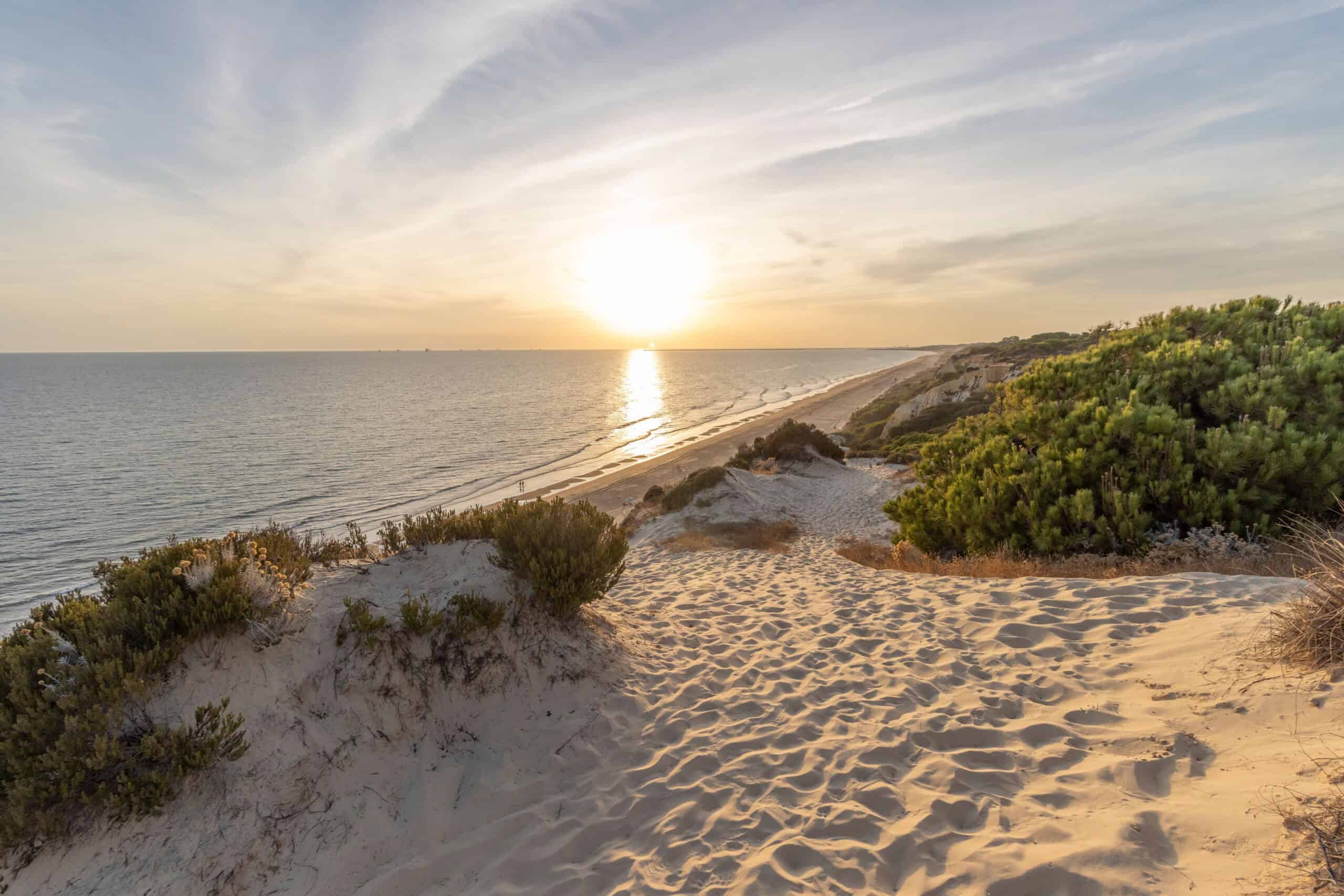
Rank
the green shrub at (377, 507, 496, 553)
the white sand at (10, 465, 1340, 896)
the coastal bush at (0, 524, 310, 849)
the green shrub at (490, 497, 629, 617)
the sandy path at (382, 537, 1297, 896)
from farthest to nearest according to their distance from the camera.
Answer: the green shrub at (377, 507, 496, 553)
the green shrub at (490, 497, 629, 617)
the coastal bush at (0, 524, 310, 849)
the white sand at (10, 465, 1340, 896)
the sandy path at (382, 537, 1297, 896)

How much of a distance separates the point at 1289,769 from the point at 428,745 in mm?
5770

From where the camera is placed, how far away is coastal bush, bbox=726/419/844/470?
23.0m

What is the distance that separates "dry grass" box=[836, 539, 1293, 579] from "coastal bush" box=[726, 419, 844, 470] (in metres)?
12.1

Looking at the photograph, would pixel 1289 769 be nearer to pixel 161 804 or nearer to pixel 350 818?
pixel 350 818

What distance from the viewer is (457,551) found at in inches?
262

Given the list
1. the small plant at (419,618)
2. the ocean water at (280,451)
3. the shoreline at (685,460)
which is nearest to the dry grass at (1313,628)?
the small plant at (419,618)

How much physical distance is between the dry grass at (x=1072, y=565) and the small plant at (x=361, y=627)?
25.4 feet

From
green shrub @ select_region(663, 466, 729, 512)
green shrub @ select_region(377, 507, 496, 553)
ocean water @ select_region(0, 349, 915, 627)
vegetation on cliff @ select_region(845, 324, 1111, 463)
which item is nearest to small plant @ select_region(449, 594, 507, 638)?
green shrub @ select_region(377, 507, 496, 553)

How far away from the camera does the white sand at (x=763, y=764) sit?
330 centimetres

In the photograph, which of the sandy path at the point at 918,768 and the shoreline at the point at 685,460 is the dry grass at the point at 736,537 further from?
the sandy path at the point at 918,768

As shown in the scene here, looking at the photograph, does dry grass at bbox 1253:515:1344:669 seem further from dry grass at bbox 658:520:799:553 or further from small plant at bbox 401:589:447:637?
dry grass at bbox 658:520:799:553

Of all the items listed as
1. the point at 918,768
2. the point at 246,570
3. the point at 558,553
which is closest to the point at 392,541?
the point at 246,570

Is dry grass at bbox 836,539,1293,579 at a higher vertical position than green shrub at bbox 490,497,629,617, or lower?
lower

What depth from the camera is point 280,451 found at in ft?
115
